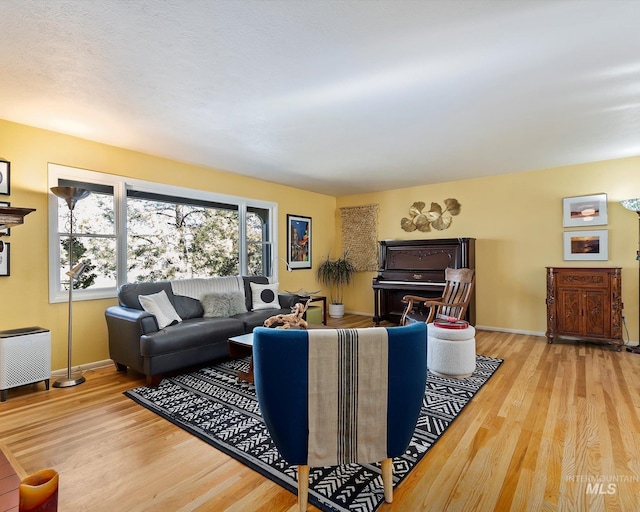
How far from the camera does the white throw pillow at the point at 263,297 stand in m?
4.66

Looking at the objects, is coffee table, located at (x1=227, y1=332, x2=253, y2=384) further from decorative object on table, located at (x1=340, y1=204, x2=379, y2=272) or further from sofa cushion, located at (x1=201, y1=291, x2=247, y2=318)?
decorative object on table, located at (x1=340, y1=204, x2=379, y2=272)

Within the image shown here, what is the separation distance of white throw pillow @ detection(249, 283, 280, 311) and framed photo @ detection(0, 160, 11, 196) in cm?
276

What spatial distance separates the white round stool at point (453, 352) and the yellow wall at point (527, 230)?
2.44 metres

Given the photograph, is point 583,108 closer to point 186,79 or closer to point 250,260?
point 186,79

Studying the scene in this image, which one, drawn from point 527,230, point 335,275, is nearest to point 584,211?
point 527,230

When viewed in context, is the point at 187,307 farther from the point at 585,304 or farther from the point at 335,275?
the point at 585,304

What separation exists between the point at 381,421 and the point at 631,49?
8.88 feet

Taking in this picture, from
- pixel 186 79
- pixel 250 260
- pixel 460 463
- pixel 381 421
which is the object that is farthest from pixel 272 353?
pixel 250 260

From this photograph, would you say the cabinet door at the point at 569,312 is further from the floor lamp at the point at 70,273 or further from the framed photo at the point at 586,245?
the floor lamp at the point at 70,273

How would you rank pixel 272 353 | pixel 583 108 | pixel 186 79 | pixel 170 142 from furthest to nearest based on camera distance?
pixel 170 142
pixel 583 108
pixel 186 79
pixel 272 353

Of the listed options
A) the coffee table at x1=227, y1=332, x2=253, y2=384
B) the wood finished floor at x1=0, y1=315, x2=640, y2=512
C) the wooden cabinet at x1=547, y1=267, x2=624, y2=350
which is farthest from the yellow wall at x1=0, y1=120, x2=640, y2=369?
the coffee table at x1=227, y1=332, x2=253, y2=384

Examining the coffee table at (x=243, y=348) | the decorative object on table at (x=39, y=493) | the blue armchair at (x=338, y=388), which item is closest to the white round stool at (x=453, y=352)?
the coffee table at (x=243, y=348)

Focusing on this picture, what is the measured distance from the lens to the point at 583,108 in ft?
9.71

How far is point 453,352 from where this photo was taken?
3270mm
